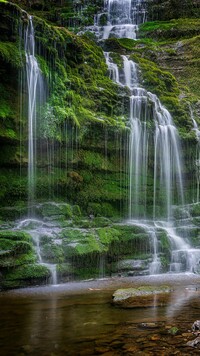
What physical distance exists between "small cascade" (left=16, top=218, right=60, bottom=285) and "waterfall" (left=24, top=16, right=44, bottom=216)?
1.18m

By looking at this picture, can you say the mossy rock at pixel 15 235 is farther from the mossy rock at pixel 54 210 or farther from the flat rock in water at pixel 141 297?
the flat rock in water at pixel 141 297

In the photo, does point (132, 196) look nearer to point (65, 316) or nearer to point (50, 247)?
point (50, 247)

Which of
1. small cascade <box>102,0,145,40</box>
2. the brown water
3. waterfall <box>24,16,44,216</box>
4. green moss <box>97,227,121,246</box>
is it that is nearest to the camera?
the brown water

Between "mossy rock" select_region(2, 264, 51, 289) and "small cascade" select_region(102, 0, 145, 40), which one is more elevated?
"small cascade" select_region(102, 0, 145, 40)

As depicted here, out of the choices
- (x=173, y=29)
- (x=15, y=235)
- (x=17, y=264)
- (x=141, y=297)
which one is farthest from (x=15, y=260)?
(x=173, y=29)

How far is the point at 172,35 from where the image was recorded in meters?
32.3

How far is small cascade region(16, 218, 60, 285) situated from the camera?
1096 centimetres

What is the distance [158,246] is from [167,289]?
4036mm

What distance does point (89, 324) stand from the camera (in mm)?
6438

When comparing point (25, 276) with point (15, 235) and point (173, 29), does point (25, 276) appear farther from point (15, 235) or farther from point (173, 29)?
point (173, 29)

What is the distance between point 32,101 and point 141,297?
846 cm

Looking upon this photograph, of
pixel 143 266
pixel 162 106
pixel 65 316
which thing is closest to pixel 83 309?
pixel 65 316

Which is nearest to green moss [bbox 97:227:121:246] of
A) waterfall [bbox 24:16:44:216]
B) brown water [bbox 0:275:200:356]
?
waterfall [bbox 24:16:44:216]

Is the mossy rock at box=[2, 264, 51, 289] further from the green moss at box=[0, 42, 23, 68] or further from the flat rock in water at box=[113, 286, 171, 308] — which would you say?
the green moss at box=[0, 42, 23, 68]
